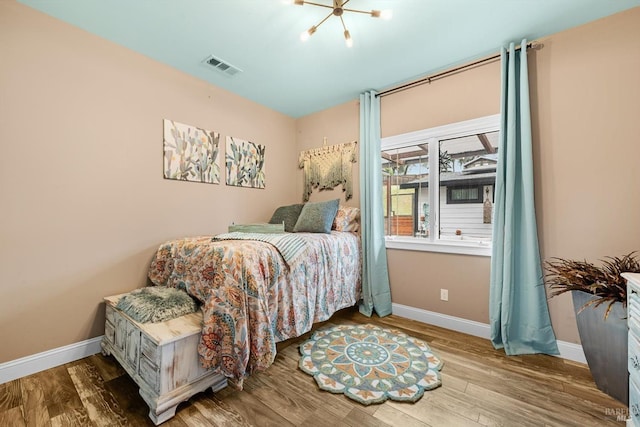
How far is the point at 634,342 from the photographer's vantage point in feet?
3.75

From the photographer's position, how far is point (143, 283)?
7.48 feet

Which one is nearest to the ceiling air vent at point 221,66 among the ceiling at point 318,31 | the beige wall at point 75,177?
the ceiling at point 318,31

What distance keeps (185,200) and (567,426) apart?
10.2 feet

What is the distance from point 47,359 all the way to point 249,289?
1598mm

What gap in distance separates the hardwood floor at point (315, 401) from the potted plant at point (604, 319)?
0.41 feet

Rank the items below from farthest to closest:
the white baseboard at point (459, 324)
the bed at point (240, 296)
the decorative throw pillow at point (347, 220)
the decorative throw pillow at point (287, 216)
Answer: the decorative throw pillow at point (287, 216)
the decorative throw pillow at point (347, 220)
the white baseboard at point (459, 324)
the bed at point (240, 296)

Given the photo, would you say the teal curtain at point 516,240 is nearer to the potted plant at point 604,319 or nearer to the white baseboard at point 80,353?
the white baseboard at point 80,353

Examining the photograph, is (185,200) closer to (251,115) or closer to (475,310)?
(251,115)

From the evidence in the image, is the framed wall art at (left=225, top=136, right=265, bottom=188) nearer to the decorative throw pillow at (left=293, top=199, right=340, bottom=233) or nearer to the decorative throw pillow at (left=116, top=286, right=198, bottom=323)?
the decorative throw pillow at (left=293, top=199, right=340, bottom=233)

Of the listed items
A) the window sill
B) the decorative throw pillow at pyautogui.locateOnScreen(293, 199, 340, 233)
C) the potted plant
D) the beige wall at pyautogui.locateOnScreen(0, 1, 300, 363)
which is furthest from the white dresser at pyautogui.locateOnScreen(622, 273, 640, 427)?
the beige wall at pyautogui.locateOnScreen(0, 1, 300, 363)

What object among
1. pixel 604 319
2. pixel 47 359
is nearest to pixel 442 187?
pixel 604 319

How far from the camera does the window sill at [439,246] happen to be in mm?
2305

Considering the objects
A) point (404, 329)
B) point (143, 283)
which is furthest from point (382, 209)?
point (143, 283)

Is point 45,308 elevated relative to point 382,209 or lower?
lower
